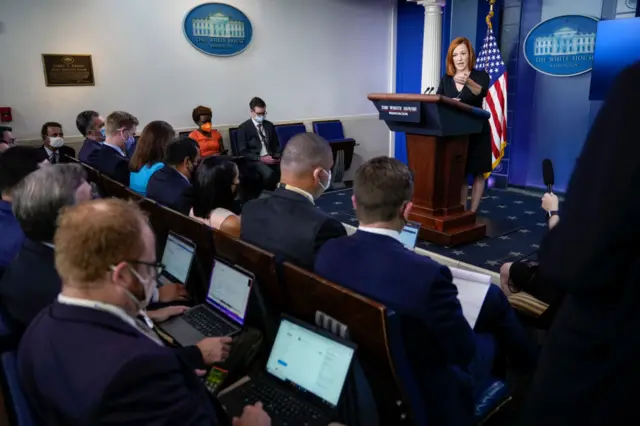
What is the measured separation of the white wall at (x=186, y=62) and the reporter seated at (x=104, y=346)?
508 centimetres

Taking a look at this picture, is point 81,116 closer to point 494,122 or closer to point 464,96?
point 464,96

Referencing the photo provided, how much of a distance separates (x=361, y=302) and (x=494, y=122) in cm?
495

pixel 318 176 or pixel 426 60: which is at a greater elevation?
pixel 426 60

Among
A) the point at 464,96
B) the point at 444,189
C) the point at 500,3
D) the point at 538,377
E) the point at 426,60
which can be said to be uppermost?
the point at 500,3

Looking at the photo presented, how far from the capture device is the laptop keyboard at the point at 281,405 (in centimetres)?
139

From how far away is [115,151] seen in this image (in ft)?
13.6

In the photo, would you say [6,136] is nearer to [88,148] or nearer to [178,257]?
[88,148]

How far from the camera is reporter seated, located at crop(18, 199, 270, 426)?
3.23ft

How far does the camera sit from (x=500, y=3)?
6184 mm

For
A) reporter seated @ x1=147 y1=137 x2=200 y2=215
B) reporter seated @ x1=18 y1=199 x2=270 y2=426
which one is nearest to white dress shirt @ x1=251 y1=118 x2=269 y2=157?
reporter seated @ x1=147 y1=137 x2=200 y2=215

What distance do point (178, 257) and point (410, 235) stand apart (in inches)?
46.3

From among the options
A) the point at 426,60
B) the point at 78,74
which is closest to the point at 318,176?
the point at 78,74

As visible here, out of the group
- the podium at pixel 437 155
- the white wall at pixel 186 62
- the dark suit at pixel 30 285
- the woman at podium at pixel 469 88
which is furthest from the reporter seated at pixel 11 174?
the white wall at pixel 186 62

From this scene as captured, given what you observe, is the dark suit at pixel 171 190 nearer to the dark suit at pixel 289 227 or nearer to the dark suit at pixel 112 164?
the dark suit at pixel 289 227
